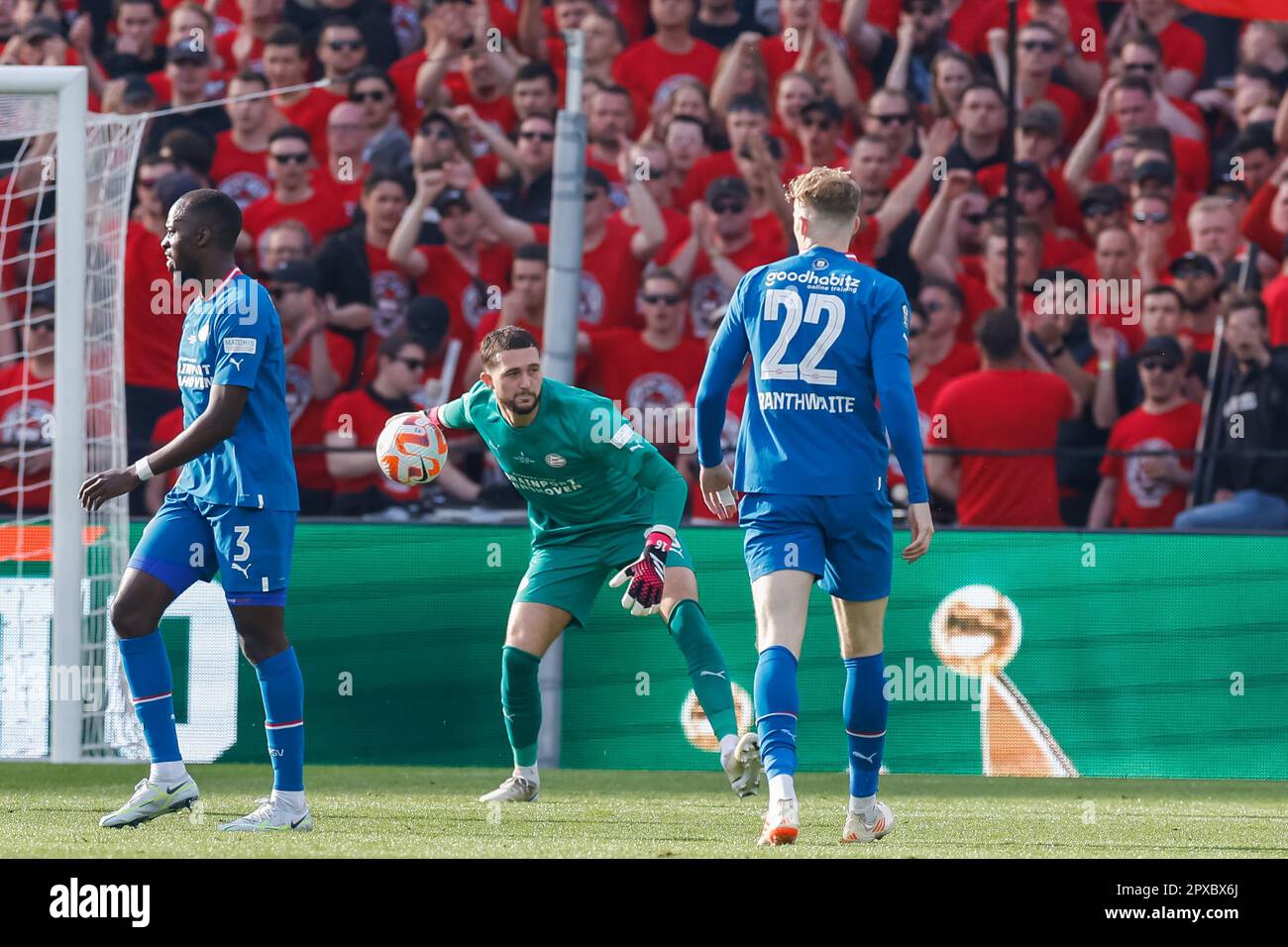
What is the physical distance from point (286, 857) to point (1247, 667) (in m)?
5.04

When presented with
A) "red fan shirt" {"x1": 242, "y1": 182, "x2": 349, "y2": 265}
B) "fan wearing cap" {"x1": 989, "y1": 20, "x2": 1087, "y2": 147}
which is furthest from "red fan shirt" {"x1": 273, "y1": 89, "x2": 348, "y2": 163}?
"fan wearing cap" {"x1": 989, "y1": 20, "x2": 1087, "y2": 147}

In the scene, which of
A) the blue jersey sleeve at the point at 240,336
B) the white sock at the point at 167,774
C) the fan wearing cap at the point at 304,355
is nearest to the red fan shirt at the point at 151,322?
the fan wearing cap at the point at 304,355

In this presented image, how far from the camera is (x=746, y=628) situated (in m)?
8.59

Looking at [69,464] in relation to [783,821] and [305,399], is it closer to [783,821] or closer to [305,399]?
[305,399]

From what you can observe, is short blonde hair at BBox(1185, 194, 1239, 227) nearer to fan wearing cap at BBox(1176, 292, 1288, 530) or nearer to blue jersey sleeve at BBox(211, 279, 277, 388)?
fan wearing cap at BBox(1176, 292, 1288, 530)

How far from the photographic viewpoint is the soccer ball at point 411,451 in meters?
6.81

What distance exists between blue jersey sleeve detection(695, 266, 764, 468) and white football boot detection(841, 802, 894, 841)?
1167 millimetres

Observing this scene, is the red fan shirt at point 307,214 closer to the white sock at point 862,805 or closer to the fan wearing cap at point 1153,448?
the fan wearing cap at point 1153,448

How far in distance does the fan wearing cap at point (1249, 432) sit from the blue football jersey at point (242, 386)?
472cm

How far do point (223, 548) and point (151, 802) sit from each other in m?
0.87

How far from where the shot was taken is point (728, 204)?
10.1 meters

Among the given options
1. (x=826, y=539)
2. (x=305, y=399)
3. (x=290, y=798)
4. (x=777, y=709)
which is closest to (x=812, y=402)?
(x=826, y=539)

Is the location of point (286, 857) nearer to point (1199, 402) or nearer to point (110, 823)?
point (110, 823)

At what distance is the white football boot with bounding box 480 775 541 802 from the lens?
7.05 meters
